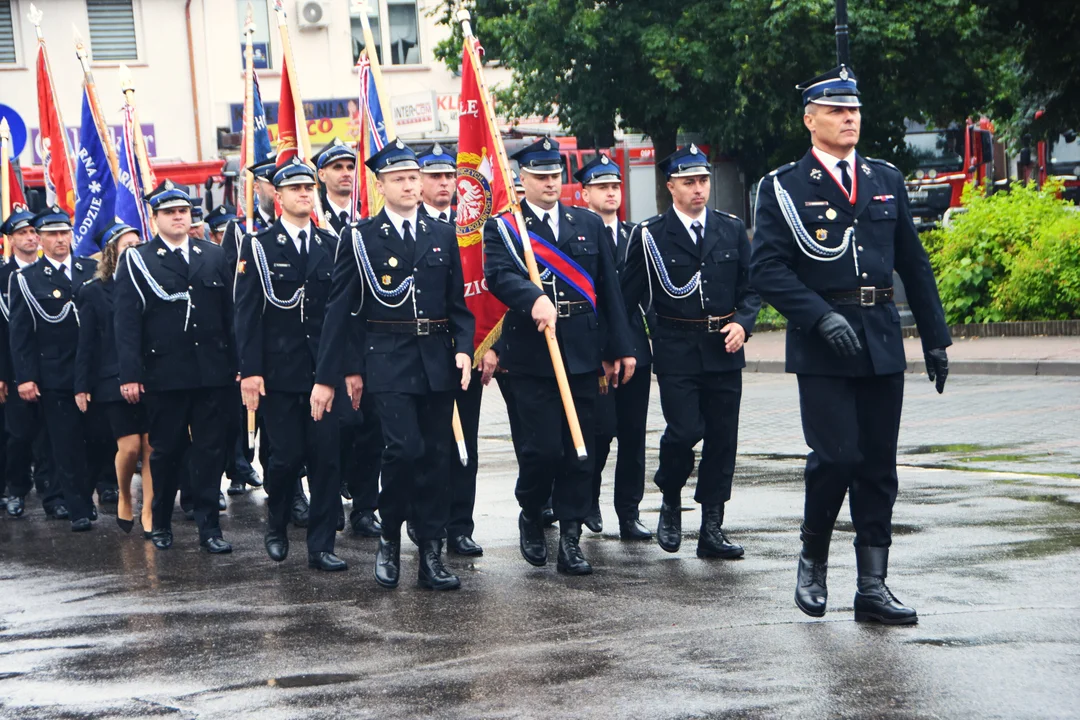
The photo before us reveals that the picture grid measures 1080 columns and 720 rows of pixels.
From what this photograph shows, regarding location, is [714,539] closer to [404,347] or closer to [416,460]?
[416,460]

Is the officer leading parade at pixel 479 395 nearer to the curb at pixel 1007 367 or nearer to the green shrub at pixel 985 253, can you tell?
the curb at pixel 1007 367

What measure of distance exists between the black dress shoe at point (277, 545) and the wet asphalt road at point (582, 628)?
0.18ft

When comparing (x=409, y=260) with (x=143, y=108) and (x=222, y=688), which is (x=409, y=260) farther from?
(x=143, y=108)

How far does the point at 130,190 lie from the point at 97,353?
234 cm

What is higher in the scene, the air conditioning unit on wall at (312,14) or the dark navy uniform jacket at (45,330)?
the air conditioning unit on wall at (312,14)

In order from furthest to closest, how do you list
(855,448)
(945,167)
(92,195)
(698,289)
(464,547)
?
(945,167) < (92,195) < (464,547) < (698,289) < (855,448)

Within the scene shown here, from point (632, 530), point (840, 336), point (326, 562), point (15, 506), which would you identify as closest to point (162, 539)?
point (326, 562)

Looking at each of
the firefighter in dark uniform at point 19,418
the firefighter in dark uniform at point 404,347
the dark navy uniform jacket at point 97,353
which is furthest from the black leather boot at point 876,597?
the firefighter in dark uniform at point 19,418

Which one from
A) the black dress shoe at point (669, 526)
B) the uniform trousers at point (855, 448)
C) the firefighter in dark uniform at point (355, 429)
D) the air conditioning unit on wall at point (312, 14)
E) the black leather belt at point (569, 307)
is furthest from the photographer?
the air conditioning unit on wall at point (312, 14)

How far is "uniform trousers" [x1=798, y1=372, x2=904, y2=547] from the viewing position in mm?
6430

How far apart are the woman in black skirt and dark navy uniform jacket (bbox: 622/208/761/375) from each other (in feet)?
11.6

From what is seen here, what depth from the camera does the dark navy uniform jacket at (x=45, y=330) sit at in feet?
36.5

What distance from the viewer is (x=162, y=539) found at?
9.73m

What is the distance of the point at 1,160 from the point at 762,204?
1038 centimetres
